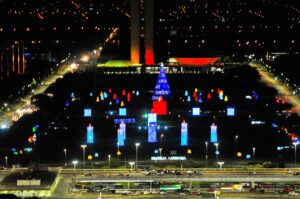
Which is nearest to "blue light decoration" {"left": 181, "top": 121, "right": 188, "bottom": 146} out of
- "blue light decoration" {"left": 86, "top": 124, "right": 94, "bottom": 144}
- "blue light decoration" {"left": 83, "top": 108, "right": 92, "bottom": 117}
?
"blue light decoration" {"left": 86, "top": 124, "right": 94, "bottom": 144}

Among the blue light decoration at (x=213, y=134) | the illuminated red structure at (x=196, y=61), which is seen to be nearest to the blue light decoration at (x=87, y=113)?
Answer: the blue light decoration at (x=213, y=134)

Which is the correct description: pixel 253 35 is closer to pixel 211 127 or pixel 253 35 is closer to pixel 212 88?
pixel 212 88

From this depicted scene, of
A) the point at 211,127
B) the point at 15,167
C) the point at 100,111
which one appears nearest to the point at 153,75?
the point at 100,111

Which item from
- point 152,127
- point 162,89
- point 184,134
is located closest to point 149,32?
point 162,89

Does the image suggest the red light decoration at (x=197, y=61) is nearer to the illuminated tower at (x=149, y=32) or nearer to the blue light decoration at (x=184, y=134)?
the illuminated tower at (x=149, y=32)

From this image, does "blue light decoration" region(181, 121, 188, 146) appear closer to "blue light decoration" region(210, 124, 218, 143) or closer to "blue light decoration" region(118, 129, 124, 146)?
"blue light decoration" region(210, 124, 218, 143)

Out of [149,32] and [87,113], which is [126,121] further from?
[149,32]
